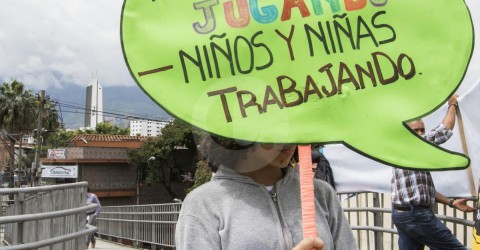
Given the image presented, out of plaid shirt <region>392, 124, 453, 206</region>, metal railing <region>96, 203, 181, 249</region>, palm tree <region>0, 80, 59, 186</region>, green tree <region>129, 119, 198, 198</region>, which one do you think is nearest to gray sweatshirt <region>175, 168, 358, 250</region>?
plaid shirt <region>392, 124, 453, 206</region>

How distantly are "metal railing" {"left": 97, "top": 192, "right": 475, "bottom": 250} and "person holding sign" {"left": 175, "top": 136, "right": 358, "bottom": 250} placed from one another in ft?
7.24

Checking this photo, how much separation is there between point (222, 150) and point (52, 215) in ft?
9.87

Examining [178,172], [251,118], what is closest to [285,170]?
[251,118]

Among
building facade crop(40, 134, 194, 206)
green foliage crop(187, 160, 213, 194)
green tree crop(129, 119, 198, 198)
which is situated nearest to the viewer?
green foliage crop(187, 160, 213, 194)

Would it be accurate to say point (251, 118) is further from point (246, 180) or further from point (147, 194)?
point (147, 194)

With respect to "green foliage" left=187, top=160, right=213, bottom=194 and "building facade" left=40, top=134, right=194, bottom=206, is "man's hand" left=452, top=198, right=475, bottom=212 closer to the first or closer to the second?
"green foliage" left=187, top=160, right=213, bottom=194

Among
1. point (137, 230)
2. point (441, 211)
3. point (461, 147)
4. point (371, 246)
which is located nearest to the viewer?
point (461, 147)

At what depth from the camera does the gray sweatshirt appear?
58.3 inches

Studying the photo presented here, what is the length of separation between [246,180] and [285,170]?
0.49 ft

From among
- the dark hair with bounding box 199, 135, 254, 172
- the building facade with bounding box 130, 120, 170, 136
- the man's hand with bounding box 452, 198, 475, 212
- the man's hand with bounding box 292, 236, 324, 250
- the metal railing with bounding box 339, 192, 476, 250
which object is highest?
the building facade with bounding box 130, 120, 170, 136

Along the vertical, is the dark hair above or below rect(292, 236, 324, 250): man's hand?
above

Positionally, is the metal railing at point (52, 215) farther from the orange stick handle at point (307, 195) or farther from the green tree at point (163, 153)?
the green tree at point (163, 153)

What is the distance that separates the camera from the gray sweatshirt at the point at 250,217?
148cm

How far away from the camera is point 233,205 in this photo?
1536 mm
